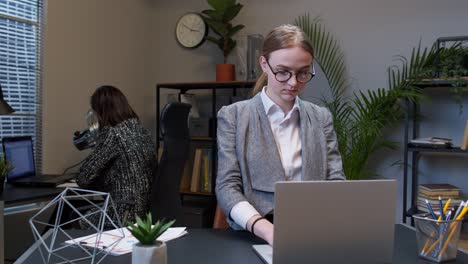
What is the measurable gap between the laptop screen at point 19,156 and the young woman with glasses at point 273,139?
1616 millimetres

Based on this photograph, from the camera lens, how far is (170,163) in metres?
2.19

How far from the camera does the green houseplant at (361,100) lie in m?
2.91

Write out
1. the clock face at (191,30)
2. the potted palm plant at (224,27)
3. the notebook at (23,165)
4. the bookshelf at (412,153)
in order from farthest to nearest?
the clock face at (191,30) → the potted palm plant at (224,27) → the bookshelf at (412,153) → the notebook at (23,165)

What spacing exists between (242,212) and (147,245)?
40 centimetres

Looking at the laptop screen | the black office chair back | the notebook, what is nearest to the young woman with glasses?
the black office chair back

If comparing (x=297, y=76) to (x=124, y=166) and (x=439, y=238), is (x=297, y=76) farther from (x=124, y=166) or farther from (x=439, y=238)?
(x=124, y=166)

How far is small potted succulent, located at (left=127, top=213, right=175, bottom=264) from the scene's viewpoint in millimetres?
782

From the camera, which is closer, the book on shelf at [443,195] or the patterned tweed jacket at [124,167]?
the patterned tweed jacket at [124,167]

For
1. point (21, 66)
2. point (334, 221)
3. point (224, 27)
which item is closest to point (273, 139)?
point (334, 221)

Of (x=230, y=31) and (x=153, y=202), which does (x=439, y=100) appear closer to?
(x=230, y=31)

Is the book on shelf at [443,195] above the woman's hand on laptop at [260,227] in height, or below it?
below

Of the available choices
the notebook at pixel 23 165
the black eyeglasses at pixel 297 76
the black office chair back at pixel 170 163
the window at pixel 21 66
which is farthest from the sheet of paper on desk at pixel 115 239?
the window at pixel 21 66

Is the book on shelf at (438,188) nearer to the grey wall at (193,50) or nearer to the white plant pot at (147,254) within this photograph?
the grey wall at (193,50)

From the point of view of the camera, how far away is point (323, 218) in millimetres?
835
